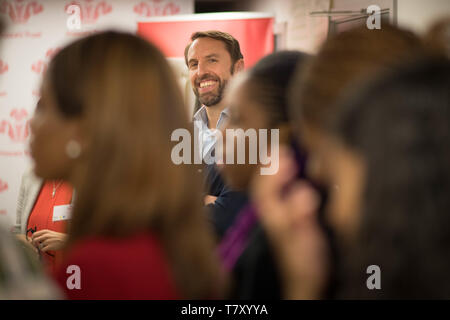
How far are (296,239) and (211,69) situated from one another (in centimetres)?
210

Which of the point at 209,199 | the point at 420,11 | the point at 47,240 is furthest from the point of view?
the point at 420,11

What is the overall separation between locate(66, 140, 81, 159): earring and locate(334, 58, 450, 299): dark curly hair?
0.52m

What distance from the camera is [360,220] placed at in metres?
0.64

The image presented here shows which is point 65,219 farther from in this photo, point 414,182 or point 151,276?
point 414,182

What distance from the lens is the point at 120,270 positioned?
797 millimetres

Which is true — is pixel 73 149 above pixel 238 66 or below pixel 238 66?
below

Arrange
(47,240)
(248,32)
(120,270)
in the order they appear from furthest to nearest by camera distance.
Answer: (248,32)
(47,240)
(120,270)

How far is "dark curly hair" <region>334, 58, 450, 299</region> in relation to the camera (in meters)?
0.59

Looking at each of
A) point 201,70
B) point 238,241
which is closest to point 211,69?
point 201,70

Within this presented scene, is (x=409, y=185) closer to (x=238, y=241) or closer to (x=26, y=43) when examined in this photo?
(x=238, y=241)

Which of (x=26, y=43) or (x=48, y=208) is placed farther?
(x=26, y=43)

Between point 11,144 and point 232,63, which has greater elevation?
point 232,63
